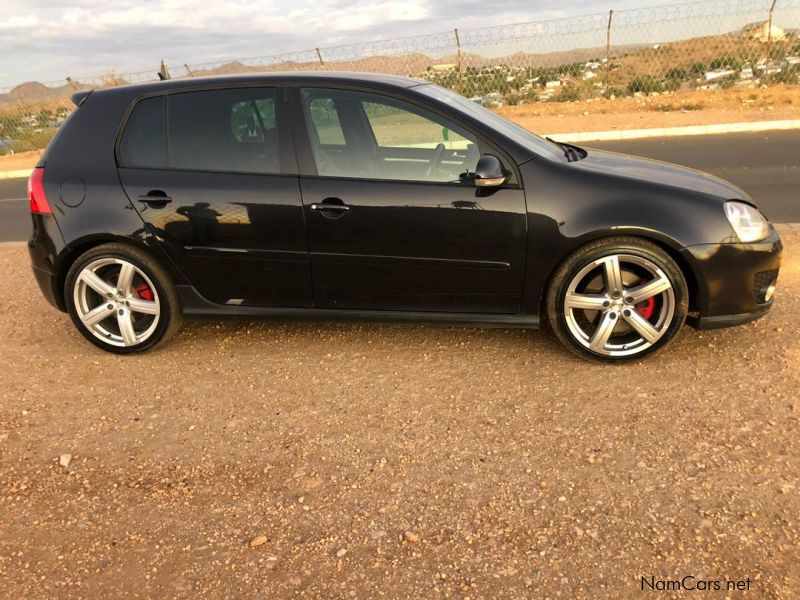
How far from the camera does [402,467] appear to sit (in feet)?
→ 9.78

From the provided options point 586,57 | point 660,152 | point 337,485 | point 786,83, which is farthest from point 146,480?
point 786,83

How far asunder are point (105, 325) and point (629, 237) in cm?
329

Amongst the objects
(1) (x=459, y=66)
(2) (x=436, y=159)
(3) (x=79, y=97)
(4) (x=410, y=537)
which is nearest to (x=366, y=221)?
(2) (x=436, y=159)

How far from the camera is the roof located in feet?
13.0

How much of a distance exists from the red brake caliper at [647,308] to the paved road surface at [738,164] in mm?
3709

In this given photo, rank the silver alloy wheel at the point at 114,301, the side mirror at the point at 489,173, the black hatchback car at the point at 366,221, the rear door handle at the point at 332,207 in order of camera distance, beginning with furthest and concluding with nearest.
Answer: the silver alloy wheel at the point at 114,301 → the rear door handle at the point at 332,207 → the black hatchback car at the point at 366,221 → the side mirror at the point at 489,173

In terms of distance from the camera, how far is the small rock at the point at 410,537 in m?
2.52

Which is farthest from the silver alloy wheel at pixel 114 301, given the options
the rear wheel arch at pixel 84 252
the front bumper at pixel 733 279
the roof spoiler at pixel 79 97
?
the front bumper at pixel 733 279

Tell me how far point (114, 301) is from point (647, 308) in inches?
128

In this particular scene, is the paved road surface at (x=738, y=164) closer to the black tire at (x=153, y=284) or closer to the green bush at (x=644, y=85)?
the black tire at (x=153, y=284)

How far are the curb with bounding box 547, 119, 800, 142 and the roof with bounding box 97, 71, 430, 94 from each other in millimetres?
9864

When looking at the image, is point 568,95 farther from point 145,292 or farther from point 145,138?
point 145,292

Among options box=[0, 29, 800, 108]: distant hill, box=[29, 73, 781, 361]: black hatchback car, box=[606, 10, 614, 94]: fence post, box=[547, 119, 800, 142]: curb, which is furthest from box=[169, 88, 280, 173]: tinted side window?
box=[606, 10, 614, 94]: fence post

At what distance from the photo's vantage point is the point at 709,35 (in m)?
18.3
